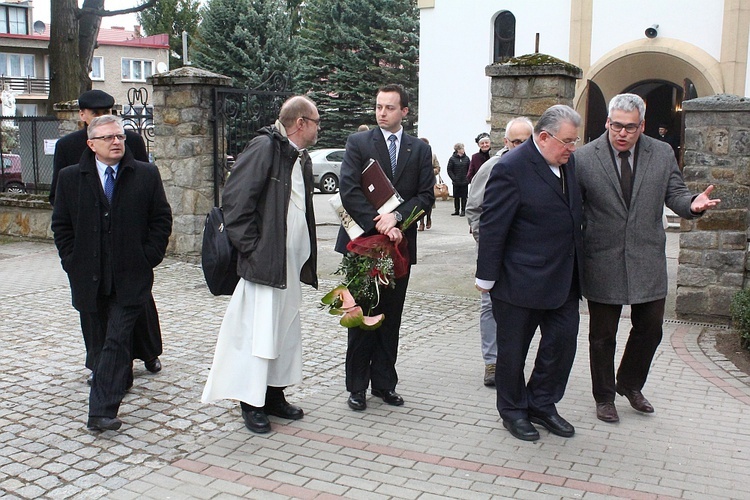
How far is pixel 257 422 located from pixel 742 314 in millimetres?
4077

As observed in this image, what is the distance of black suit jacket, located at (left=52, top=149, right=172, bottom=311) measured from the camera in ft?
16.4

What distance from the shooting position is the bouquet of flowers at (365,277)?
4973 mm

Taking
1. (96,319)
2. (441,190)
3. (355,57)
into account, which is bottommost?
(96,319)

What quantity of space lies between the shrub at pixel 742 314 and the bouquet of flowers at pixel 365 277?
3.18 metres

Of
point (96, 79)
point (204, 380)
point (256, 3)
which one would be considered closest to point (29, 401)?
point (204, 380)

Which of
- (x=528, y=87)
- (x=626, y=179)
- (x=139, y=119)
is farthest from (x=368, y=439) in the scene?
(x=139, y=119)

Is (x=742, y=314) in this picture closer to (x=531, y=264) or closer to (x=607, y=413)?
(x=607, y=413)

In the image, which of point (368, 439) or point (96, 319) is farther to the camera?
point (96, 319)

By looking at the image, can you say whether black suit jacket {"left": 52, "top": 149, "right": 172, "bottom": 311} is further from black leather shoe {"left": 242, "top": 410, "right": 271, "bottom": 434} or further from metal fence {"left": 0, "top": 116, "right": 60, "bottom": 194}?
metal fence {"left": 0, "top": 116, "right": 60, "bottom": 194}

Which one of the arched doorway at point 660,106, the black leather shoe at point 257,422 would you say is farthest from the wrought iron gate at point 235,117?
the arched doorway at point 660,106

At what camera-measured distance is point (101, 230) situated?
5.01m

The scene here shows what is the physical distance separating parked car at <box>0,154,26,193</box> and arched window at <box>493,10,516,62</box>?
11.7m

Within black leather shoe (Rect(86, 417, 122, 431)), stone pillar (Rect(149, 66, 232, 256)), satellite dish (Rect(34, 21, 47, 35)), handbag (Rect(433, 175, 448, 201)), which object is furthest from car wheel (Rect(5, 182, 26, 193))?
satellite dish (Rect(34, 21, 47, 35))

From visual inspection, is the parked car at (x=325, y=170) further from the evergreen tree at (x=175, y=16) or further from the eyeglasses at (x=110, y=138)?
the evergreen tree at (x=175, y=16)
